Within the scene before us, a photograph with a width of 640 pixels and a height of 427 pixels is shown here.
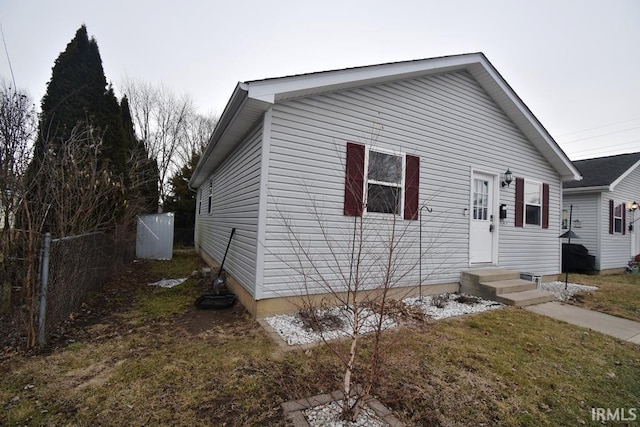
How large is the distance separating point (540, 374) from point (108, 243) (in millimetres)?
8096

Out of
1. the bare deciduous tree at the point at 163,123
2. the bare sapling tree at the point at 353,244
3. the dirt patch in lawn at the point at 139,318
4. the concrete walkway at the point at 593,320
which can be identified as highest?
the bare deciduous tree at the point at 163,123

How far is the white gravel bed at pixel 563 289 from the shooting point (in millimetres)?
6190

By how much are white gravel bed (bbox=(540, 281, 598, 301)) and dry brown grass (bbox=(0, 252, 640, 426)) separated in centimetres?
279

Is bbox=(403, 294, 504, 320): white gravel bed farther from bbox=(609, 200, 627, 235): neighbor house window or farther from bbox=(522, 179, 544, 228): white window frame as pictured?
bbox=(609, 200, 627, 235): neighbor house window

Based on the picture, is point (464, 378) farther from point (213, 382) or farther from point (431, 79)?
point (431, 79)

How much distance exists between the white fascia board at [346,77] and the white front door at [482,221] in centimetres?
251

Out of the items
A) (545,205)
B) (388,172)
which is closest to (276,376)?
(388,172)

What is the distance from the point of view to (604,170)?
11.2 meters

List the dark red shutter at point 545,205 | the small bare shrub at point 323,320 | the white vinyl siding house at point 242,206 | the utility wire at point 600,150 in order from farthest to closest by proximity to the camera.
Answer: the utility wire at point 600,150, the dark red shutter at point 545,205, the white vinyl siding house at point 242,206, the small bare shrub at point 323,320

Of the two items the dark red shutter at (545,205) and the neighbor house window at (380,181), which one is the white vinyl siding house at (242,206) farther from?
the dark red shutter at (545,205)

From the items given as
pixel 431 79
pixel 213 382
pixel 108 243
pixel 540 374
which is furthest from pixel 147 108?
pixel 540 374

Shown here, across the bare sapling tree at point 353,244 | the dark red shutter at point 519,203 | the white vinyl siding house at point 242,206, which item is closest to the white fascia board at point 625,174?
the dark red shutter at point 519,203

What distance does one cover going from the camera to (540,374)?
9.13ft

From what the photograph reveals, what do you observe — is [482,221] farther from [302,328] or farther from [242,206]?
[242,206]
